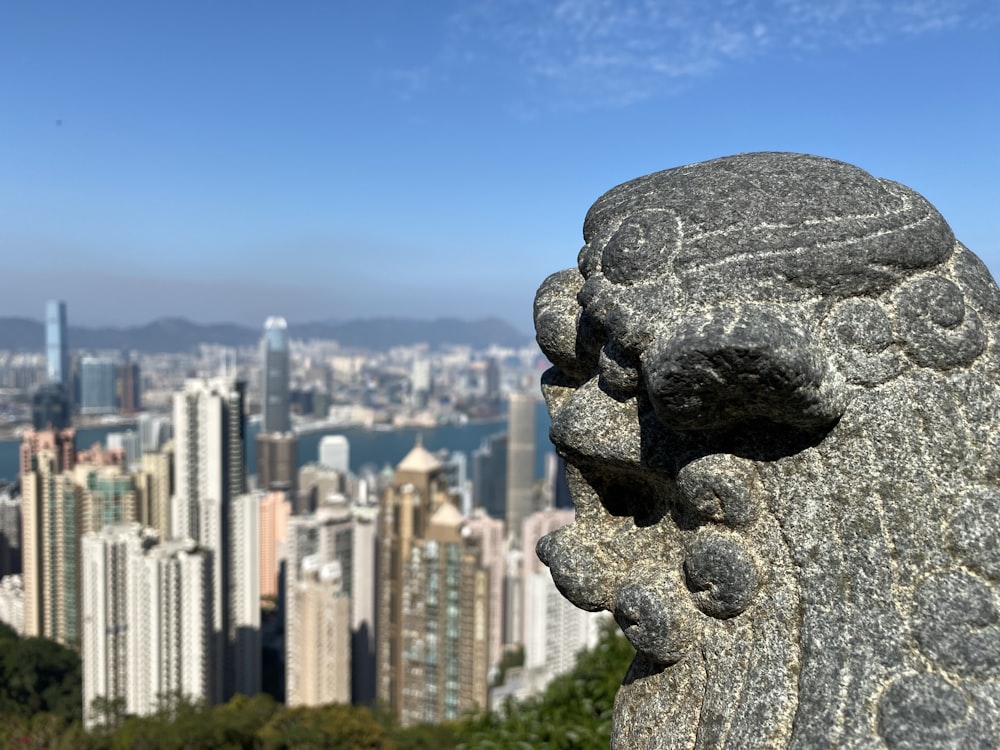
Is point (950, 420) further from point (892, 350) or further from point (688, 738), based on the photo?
point (688, 738)

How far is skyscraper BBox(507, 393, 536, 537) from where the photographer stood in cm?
3631

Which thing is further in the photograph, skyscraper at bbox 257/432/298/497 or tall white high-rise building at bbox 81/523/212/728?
skyscraper at bbox 257/432/298/497

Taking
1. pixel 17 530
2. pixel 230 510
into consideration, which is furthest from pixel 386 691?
pixel 17 530

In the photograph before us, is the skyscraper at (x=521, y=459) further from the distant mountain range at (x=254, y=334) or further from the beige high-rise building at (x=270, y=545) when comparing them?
the distant mountain range at (x=254, y=334)

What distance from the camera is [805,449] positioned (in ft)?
4.09

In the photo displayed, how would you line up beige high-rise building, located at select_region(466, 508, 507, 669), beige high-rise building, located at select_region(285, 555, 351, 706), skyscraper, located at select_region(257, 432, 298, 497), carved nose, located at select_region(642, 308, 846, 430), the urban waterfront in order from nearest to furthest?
carved nose, located at select_region(642, 308, 846, 430), beige high-rise building, located at select_region(466, 508, 507, 669), beige high-rise building, located at select_region(285, 555, 351, 706), skyscraper, located at select_region(257, 432, 298, 497), the urban waterfront

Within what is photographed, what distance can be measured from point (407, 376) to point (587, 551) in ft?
275

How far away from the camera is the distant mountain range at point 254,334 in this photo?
69.4m

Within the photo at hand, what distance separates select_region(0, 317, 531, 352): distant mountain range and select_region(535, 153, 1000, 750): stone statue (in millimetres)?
72847

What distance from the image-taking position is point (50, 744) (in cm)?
843

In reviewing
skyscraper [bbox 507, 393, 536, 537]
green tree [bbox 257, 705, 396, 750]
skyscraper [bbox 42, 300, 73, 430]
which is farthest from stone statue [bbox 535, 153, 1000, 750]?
skyscraper [bbox 42, 300, 73, 430]

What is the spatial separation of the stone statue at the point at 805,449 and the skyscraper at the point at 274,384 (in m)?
56.0

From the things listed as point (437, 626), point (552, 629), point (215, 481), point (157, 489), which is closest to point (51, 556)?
point (157, 489)

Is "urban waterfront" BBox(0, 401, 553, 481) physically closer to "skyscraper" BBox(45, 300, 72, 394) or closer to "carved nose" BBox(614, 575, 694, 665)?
"skyscraper" BBox(45, 300, 72, 394)
